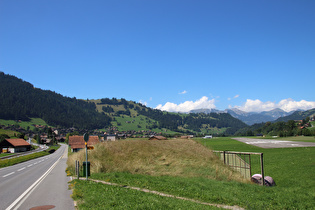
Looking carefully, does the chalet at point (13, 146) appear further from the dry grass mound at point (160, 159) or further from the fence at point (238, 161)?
the fence at point (238, 161)

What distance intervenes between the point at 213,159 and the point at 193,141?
4195 mm

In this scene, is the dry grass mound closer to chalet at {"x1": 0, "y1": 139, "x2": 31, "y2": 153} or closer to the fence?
the fence

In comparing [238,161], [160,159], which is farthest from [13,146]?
[238,161]

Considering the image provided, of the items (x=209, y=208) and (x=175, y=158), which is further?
(x=175, y=158)

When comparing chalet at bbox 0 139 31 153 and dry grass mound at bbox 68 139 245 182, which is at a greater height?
dry grass mound at bbox 68 139 245 182

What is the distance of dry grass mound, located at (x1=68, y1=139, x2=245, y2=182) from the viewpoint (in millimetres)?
18016

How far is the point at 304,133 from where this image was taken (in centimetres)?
11788

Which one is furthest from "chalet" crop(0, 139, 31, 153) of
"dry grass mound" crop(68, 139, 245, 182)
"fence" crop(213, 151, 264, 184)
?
"fence" crop(213, 151, 264, 184)

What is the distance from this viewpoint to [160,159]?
20.7 meters

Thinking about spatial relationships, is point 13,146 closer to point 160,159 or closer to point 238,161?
point 160,159

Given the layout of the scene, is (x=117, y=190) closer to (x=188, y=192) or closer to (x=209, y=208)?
(x=188, y=192)

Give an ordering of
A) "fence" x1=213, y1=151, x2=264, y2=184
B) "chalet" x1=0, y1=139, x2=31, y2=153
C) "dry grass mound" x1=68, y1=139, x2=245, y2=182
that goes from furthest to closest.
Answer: "chalet" x1=0, y1=139, x2=31, y2=153
"fence" x1=213, y1=151, x2=264, y2=184
"dry grass mound" x1=68, y1=139, x2=245, y2=182

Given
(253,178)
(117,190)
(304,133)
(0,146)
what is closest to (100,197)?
(117,190)

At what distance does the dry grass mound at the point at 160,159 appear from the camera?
18.0 meters
